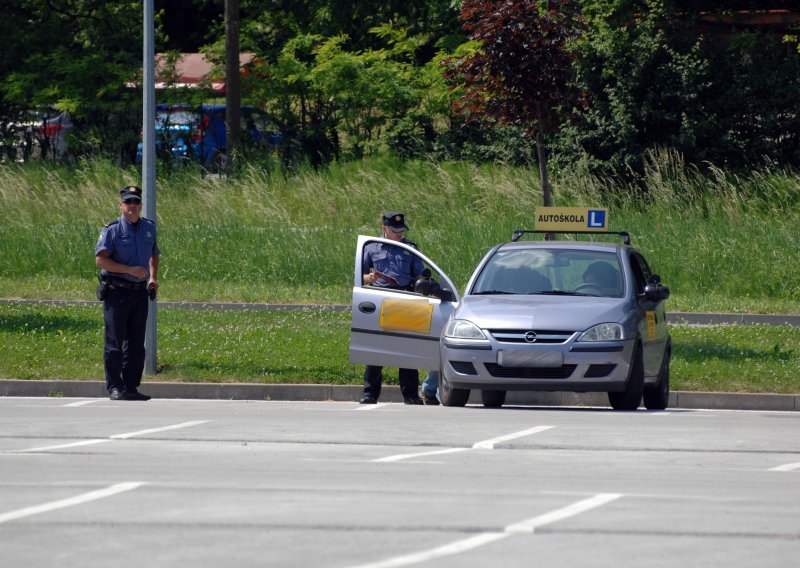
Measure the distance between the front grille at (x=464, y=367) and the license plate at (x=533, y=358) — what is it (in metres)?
0.34

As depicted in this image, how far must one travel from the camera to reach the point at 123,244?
541 inches

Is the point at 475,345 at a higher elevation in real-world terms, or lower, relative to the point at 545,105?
lower

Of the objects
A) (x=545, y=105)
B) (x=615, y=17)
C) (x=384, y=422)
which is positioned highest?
(x=615, y=17)

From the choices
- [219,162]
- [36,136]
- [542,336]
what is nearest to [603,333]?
[542,336]

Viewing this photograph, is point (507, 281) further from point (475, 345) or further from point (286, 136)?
point (286, 136)

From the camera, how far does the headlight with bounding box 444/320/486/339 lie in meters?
12.7

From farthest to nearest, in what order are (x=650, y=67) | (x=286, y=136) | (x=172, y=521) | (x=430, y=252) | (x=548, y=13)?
(x=286, y=136), (x=650, y=67), (x=430, y=252), (x=548, y=13), (x=172, y=521)

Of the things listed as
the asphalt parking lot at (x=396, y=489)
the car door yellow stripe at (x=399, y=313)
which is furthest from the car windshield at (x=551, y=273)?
the asphalt parking lot at (x=396, y=489)

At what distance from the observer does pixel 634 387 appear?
12.8 m

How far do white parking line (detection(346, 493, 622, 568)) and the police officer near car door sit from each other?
670cm

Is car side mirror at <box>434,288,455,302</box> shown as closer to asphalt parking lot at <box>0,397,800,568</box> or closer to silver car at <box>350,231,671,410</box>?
silver car at <box>350,231,671,410</box>

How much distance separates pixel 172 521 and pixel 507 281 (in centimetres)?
679

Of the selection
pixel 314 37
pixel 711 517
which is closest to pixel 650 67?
pixel 314 37

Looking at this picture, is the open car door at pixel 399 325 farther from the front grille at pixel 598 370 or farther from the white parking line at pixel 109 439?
the white parking line at pixel 109 439
